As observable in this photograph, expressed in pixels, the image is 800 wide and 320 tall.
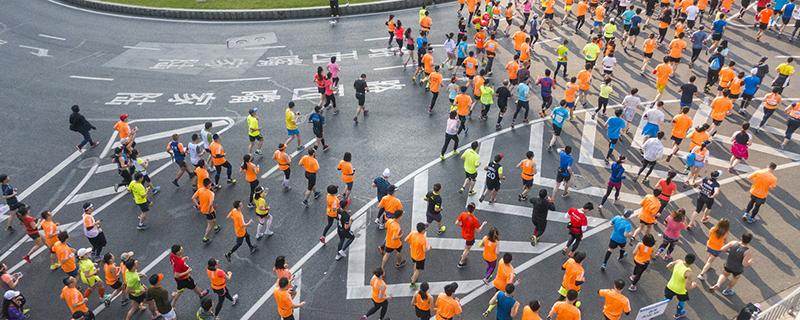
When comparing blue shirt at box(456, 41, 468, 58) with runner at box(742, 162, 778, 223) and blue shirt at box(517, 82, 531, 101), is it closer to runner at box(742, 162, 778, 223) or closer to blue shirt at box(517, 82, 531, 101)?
blue shirt at box(517, 82, 531, 101)

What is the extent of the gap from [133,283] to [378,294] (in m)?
5.13

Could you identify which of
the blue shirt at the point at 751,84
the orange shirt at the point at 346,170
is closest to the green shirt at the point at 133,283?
the orange shirt at the point at 346,170

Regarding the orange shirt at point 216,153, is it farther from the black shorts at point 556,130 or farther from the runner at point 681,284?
the runner at point 681,284

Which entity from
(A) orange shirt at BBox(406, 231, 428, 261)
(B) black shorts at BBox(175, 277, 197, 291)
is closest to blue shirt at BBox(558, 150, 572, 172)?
(A) orange shirt at BBox(406, 231, 428, 261)

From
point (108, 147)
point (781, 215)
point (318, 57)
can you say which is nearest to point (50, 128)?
point (108, 147)

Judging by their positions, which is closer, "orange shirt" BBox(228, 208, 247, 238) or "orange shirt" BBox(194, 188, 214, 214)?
"orange shirt" BBox(228, 208, 247, 238)

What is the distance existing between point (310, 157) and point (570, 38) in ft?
50.2

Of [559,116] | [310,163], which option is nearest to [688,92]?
[559,116]

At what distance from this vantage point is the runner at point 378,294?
1064cm

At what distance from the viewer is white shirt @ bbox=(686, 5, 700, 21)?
23.7m

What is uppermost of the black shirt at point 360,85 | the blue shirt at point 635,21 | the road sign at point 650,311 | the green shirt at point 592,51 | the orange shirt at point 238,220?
the blue shirt at point 635,21

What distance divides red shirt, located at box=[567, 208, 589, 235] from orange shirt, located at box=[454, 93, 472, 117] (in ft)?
19.7

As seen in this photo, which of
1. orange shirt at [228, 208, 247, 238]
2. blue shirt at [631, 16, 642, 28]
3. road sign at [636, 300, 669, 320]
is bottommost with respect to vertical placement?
orange shirt at [228, 208, 247, 238]

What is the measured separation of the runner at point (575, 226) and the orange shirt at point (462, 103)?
230 inches
